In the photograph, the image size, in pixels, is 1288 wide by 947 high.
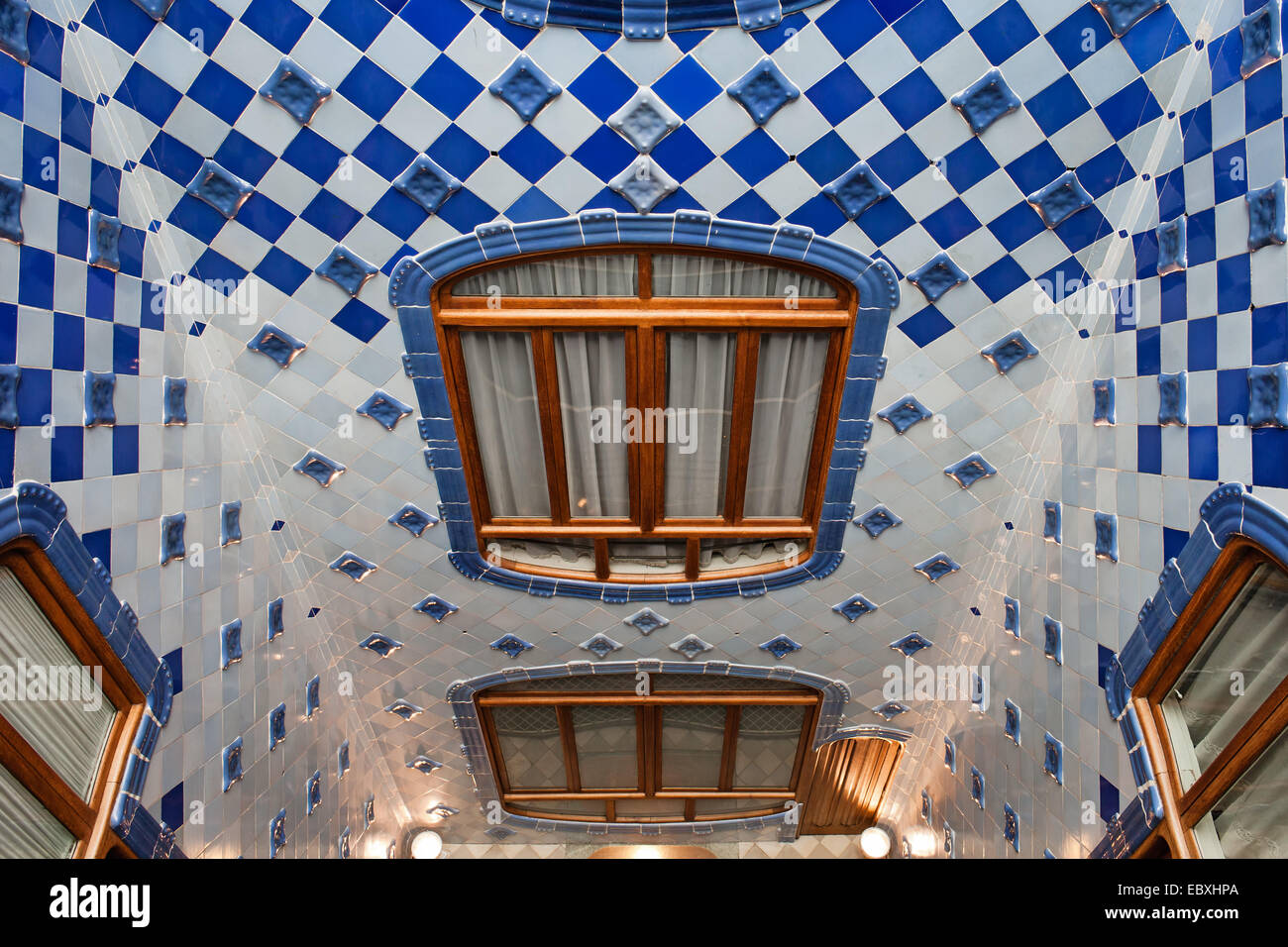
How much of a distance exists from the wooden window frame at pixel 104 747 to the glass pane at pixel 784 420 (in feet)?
9.49

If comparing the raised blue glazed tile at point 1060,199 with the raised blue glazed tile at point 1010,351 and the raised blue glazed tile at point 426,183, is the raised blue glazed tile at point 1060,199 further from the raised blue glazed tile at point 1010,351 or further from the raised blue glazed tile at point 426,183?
the raised blue glazed tile at point 426,183

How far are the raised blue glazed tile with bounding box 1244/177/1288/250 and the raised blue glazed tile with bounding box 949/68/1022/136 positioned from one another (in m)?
0.85

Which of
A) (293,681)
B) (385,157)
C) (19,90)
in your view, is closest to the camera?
(19,90)

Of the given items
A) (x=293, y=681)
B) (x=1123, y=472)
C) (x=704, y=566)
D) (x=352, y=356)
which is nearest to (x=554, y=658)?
(x=704, y=566)

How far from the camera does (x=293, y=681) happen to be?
405 centimetres

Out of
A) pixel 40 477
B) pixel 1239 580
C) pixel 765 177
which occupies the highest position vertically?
pixel 765 177

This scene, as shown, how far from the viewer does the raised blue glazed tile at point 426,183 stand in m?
2.71

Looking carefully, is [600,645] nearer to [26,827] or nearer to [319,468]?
[319,468]

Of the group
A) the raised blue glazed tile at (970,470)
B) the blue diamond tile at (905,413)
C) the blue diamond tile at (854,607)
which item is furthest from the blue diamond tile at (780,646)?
the blue diamond tile at (905,413)

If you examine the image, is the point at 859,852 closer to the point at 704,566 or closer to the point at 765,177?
the point at 704,566

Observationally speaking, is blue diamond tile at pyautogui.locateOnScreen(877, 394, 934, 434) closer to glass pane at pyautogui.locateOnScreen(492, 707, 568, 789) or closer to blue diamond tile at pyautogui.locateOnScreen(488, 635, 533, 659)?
blue diamond tile at pyautogui.locateOnScreen(488, 635, 533, 659)

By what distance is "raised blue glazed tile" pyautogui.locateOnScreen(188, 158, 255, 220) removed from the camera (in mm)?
2720

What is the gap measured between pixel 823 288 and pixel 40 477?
10.0 feet

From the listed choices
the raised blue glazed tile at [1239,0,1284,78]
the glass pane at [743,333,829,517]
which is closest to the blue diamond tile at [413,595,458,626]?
the glass pane at [743,333,829,517]
